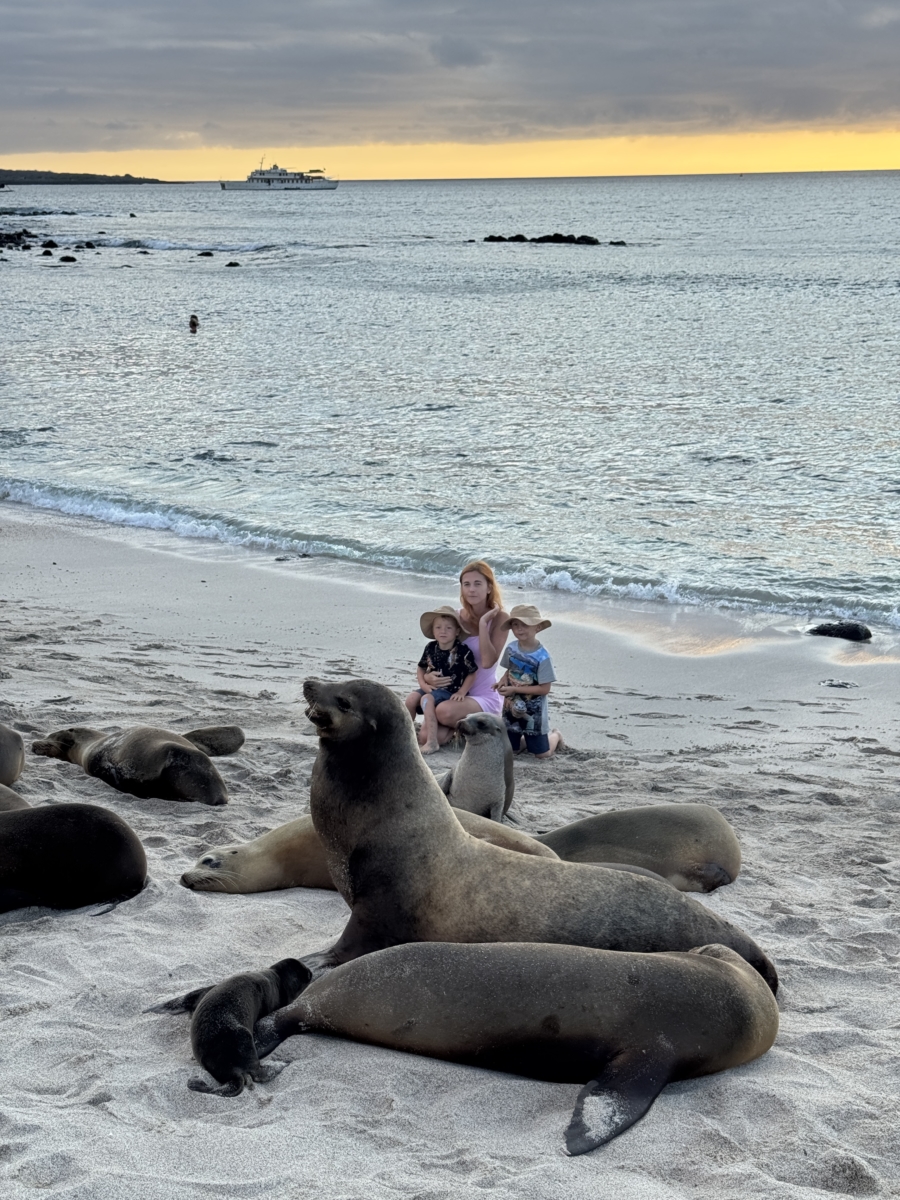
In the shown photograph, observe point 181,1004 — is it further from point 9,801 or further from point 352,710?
point 9,801

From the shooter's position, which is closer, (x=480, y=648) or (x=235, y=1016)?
(x=235, y=1016)

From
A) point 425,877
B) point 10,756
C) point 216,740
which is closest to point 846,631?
point 216,740

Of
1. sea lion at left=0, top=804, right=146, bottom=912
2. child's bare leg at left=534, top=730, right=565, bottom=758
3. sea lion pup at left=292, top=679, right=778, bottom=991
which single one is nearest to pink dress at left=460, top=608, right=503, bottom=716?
child's bare leg at left=534, top=730, right=565, bottom=758

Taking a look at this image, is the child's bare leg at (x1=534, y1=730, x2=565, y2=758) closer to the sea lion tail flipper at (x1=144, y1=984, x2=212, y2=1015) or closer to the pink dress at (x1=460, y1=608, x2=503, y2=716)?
the pink dress at (x1=460, y1=608, x2=503, y2=716)

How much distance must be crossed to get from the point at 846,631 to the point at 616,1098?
7.11 meters

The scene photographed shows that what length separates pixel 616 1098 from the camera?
3555 millimetres

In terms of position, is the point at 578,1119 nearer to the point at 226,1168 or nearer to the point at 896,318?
the point at 226,1168

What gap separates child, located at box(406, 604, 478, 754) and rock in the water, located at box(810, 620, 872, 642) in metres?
3.68

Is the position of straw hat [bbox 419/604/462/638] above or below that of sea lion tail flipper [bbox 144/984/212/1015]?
above

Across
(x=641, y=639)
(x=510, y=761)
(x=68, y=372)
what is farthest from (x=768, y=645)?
(x=68, y=372)

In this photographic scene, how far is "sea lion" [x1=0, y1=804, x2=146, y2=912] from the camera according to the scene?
4848 mm

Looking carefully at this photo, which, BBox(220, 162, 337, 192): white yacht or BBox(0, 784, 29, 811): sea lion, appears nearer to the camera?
BBox(0, 784, 29, 811): sea lion

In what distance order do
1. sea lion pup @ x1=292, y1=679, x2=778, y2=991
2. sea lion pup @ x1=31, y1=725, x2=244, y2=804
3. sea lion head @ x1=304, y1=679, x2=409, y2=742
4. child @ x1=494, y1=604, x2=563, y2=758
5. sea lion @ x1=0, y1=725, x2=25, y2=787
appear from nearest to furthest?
sea lion pup @ x1=292, y1=679, x2=778, y2=991
sea lion head @ x1=304, y1=679, x2=409, y2=742
sea lion @ x1=0, y1=725, x2=25, y2=787
sea lion pup @ x1=31, y1=725, x2=244, y2=804
child @ x1=494, y1=604, x2=563, y2=758

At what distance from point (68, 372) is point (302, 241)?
53.5 m
